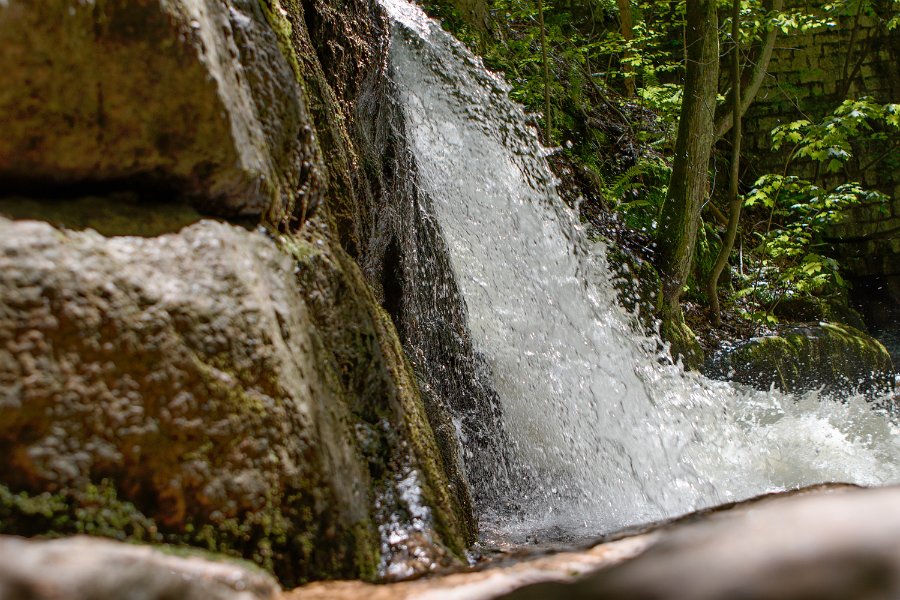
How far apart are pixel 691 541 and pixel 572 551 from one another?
2.53ft

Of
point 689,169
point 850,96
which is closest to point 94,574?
point 689,169

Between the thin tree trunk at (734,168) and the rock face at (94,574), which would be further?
the thin tree trunk at (734,168)

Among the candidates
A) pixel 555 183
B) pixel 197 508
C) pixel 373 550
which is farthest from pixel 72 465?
pixel 555 183

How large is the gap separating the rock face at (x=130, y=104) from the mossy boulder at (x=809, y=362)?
532 cm

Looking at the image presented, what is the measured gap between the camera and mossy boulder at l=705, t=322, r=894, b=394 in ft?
20.2

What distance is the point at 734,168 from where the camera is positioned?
655 centimetres

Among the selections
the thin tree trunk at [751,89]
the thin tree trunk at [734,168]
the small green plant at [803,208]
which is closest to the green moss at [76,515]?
the thin tree trunk at [734,168]

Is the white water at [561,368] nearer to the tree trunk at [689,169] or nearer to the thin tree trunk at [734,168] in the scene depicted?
the tree trunk at [689,169]

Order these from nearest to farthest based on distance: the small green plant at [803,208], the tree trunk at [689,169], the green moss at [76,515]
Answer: the green moss at [76,515] → the tree trunk at [689,169] → the small green plant at [803,208]

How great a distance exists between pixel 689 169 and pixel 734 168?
80 cm

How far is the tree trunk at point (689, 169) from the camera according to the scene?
19.0ft

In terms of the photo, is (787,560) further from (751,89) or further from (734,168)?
(751,89)

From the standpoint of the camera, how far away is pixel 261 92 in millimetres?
1940

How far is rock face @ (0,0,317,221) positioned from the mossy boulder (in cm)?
532
